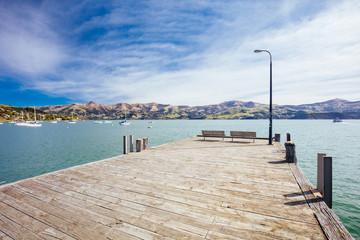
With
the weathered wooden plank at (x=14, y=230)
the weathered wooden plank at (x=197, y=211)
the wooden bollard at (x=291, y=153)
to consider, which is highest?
the wooden bollard at (x=291, y=153)

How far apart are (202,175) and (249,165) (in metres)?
3.15

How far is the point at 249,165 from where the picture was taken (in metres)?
8.98

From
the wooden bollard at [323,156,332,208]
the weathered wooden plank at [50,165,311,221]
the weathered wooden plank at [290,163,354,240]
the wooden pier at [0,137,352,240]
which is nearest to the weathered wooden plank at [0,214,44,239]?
the wooden pier at [0,137,352,240]

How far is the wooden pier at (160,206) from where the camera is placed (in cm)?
372

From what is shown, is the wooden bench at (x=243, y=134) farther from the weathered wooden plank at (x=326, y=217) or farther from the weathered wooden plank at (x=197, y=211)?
the weathered wooden plank at (x=197, y=211)

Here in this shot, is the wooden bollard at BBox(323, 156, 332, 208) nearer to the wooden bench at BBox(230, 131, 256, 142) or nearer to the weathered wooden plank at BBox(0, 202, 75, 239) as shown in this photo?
the weathered wooden plank at BBox(0, 202, 75, 239)

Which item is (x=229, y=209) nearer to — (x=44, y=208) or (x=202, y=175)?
(x=202, y=175)

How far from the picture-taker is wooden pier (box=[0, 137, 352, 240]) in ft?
12.2

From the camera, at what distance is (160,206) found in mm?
4777

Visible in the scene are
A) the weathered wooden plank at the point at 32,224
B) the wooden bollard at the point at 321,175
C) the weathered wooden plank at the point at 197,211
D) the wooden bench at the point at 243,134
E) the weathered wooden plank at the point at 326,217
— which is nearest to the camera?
the weathered wooden plank at the point at 326,217

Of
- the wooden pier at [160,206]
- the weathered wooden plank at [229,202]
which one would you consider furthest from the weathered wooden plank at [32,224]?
the weathered wooden plank at [229,202]

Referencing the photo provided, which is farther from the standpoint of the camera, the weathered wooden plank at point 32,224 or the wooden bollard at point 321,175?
the wooden bollard at point 321,175

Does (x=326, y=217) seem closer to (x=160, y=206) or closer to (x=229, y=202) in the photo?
(x=229, y=202)

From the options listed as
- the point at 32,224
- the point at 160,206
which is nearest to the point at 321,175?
the point at 160,206
